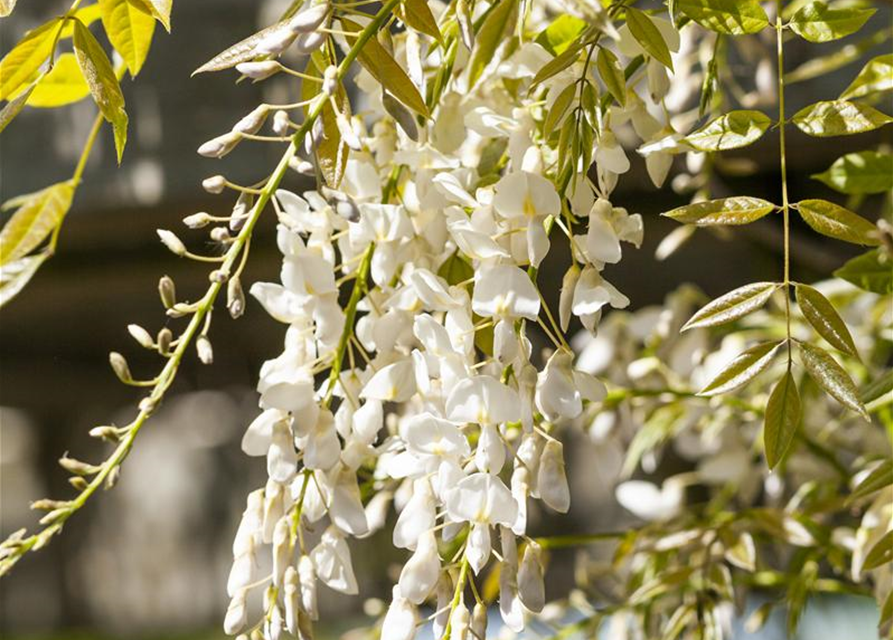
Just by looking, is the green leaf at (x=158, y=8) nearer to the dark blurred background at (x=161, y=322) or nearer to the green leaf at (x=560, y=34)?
the green leaf at (x=560, y=34)

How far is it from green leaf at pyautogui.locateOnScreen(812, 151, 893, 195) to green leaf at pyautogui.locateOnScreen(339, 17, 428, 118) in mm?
178

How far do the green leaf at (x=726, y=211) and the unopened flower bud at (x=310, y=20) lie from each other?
118mm

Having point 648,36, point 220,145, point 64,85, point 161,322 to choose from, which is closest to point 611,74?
point 648,36

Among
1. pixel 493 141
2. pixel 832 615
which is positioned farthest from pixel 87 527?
pixel 493 141

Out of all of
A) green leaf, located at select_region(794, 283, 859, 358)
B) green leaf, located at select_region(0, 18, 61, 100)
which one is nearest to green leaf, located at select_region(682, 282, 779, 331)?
green leaf, located at select_region(794, 283, 859, 358)

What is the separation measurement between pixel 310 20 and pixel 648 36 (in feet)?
0.35

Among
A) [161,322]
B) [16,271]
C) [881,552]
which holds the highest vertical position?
[16,271]

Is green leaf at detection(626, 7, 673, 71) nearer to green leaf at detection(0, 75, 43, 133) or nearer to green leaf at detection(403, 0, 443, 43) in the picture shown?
green leaf at detection(403, 0, 443, 43)

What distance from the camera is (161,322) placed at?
1.03 meters

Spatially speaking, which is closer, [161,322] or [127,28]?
[127,28]

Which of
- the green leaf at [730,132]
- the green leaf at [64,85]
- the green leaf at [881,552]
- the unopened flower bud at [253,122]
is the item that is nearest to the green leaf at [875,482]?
the green leaf at [881,552]

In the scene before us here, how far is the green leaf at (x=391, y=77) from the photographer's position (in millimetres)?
316

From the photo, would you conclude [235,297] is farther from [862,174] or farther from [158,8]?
[862,174]

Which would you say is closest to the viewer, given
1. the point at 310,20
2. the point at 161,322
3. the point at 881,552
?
the point at 310,20
